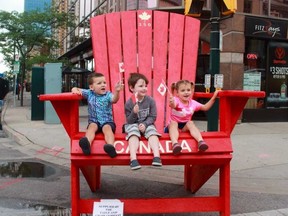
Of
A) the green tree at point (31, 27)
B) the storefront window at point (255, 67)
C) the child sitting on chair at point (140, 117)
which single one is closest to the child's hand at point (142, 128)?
the child sitting on chair at point (140, 117)

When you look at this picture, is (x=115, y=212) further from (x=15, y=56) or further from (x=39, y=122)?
(x=15, y=56)

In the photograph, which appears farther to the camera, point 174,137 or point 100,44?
point 100,44

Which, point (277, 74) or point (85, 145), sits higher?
point (277, 74)

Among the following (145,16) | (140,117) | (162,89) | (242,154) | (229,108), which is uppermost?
(145,16)

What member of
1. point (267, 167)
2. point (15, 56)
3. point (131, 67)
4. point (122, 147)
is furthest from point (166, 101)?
point (15, 56)

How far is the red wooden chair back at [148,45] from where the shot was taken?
4.87 meters

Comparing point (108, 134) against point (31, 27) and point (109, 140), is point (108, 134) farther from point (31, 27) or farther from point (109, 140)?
point (31, 27)

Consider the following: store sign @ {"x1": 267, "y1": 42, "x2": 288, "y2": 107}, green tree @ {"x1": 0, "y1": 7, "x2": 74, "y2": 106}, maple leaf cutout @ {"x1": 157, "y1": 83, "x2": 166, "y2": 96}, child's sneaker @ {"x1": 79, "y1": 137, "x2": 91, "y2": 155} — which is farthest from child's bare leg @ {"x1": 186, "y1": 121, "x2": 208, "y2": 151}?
green tree @ {"x1": 0, "y1": 7, "x2": 74, "y2": 106}

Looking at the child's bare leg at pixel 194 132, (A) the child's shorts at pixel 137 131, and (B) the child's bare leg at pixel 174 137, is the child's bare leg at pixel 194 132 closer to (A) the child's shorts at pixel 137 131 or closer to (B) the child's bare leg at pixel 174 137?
(B) the child's bare leg at pixel 174 137

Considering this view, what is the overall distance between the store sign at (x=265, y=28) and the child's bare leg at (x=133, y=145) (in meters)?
9.09

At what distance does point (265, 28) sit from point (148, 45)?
7.98 m

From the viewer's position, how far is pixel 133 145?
330 cm

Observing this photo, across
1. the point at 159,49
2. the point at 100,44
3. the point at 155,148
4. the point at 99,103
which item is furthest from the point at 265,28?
the point at 155,148

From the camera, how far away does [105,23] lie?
193 inches
